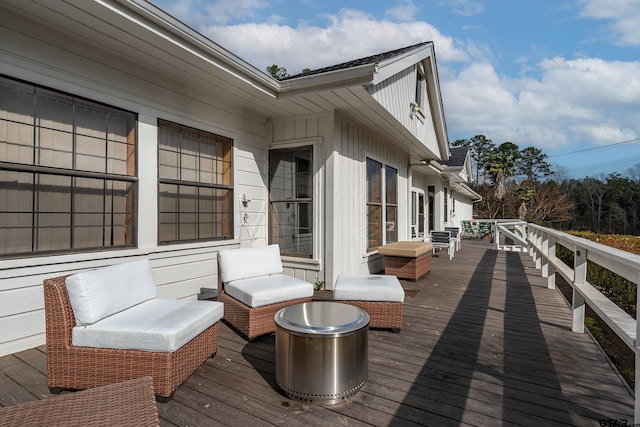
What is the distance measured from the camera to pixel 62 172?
305cm

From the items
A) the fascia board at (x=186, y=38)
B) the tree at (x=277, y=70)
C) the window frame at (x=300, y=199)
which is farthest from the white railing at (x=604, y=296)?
the tree at (x=277, y=70)

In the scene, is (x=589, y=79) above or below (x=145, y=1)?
above

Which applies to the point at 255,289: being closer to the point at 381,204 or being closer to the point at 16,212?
the point at 16,212

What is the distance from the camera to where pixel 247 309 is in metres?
3.04

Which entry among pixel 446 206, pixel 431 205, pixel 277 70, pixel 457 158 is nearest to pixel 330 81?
pixel 431 205

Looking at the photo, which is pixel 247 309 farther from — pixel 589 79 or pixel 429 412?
pixel 589 79

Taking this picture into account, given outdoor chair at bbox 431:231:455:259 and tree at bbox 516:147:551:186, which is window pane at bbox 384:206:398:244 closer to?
outdoor chair at bbox 431:231:455:259

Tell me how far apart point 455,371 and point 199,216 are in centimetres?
359

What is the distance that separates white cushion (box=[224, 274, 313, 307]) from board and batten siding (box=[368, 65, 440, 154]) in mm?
2665

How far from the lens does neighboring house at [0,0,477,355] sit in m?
2.79

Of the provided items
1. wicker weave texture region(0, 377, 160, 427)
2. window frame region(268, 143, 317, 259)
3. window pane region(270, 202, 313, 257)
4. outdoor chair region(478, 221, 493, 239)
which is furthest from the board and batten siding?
outdoor chair region(478, 221, 493, 239)

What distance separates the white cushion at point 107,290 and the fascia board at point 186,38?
202 centimetres

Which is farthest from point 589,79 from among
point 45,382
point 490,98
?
point 45,382

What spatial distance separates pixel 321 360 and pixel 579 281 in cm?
282
